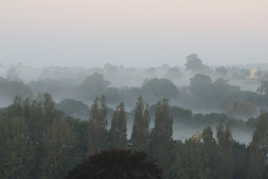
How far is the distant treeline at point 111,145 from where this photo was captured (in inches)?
1331

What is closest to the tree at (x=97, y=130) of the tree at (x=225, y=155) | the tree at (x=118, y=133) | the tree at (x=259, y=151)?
the tree at (x=118, y=133)

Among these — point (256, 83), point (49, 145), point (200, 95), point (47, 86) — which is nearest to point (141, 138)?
point (49, 145)

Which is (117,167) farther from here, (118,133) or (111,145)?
(111,145)

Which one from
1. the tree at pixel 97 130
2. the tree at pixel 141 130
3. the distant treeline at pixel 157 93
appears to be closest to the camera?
the tree at pixel 97 130

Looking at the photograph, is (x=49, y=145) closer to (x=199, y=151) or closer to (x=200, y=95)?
(x=199, y=151)

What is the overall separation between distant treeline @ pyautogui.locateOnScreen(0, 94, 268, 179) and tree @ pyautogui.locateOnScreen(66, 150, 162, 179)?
550 inches

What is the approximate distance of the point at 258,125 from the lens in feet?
123

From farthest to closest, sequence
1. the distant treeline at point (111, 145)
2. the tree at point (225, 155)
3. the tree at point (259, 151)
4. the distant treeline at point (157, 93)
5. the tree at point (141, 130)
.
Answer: the distant treeline at point (157, 93), the tree at point (141, 130), the tree at point (259, 151), the tree at point (225, 155), the distant treeline at point (111, 145)

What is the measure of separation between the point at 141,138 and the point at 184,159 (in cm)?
592

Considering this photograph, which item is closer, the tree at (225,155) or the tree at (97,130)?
the tree at (225,155)

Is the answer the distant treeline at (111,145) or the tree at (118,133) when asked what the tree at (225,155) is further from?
the tree at (118,133)

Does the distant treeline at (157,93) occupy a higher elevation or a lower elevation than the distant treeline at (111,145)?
higher

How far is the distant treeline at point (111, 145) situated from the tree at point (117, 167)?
13959mm

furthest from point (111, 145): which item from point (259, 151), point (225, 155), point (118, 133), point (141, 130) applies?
point (259, 151)
